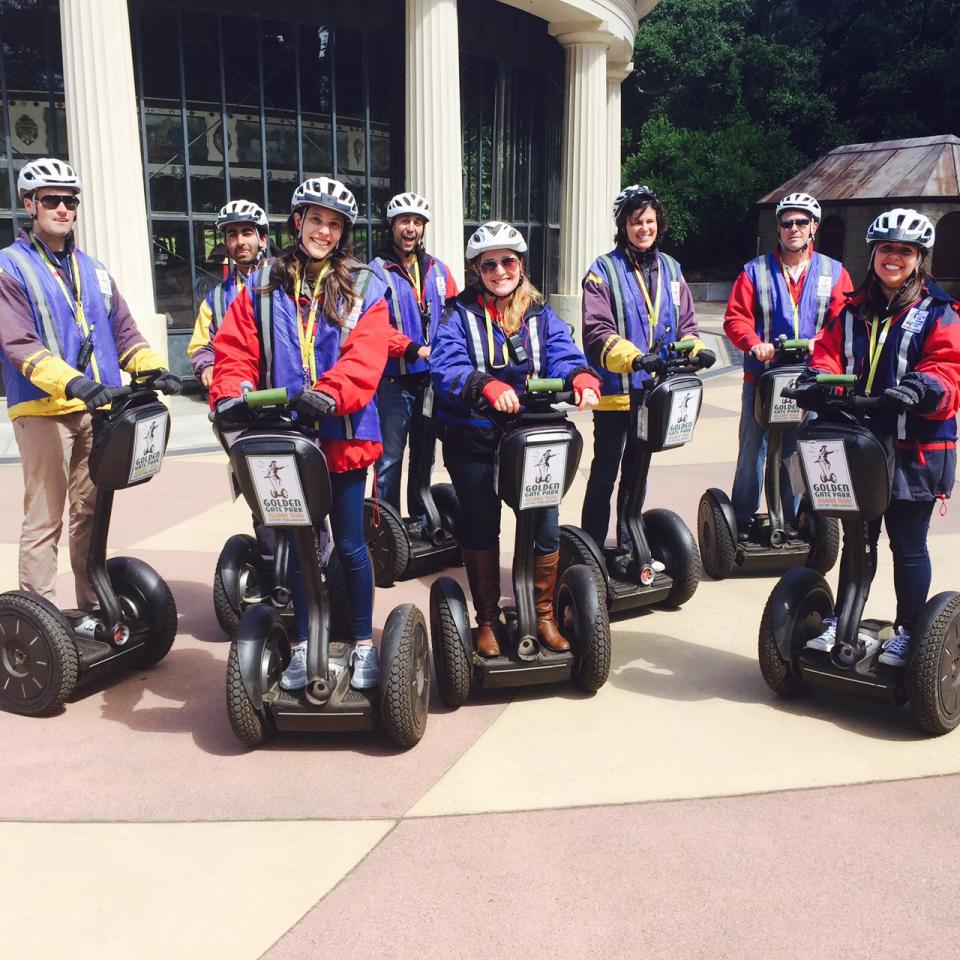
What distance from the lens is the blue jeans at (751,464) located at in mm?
5988

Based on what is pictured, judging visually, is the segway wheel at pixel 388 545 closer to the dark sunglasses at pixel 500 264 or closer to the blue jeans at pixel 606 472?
the blue jeans at pixel 606 472

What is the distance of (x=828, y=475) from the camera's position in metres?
3.91

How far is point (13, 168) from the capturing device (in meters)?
12.4

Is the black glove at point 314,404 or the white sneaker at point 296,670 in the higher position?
the black glove at point 314,404

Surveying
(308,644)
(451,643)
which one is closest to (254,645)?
(308,644)

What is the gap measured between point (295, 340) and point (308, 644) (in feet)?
3.60

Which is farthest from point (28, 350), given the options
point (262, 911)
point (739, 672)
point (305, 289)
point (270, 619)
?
point (739, 672)

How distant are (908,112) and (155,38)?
86.3 ft

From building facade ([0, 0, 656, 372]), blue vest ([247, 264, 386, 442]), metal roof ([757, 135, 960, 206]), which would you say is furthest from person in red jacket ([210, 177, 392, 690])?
A: metal roof ([757, 135, 960, 206])

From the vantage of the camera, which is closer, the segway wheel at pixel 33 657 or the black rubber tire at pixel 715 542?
the segway wheel at pixel 33 657

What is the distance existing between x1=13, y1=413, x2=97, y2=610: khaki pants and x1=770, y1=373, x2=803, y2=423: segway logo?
11.0ft

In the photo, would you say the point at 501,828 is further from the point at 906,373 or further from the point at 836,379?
the point at 906,373

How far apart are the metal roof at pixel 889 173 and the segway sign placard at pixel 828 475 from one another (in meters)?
20.7

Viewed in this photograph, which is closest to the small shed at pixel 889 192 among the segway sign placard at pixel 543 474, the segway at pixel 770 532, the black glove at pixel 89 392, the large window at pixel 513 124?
the large window at pixel 513 124
